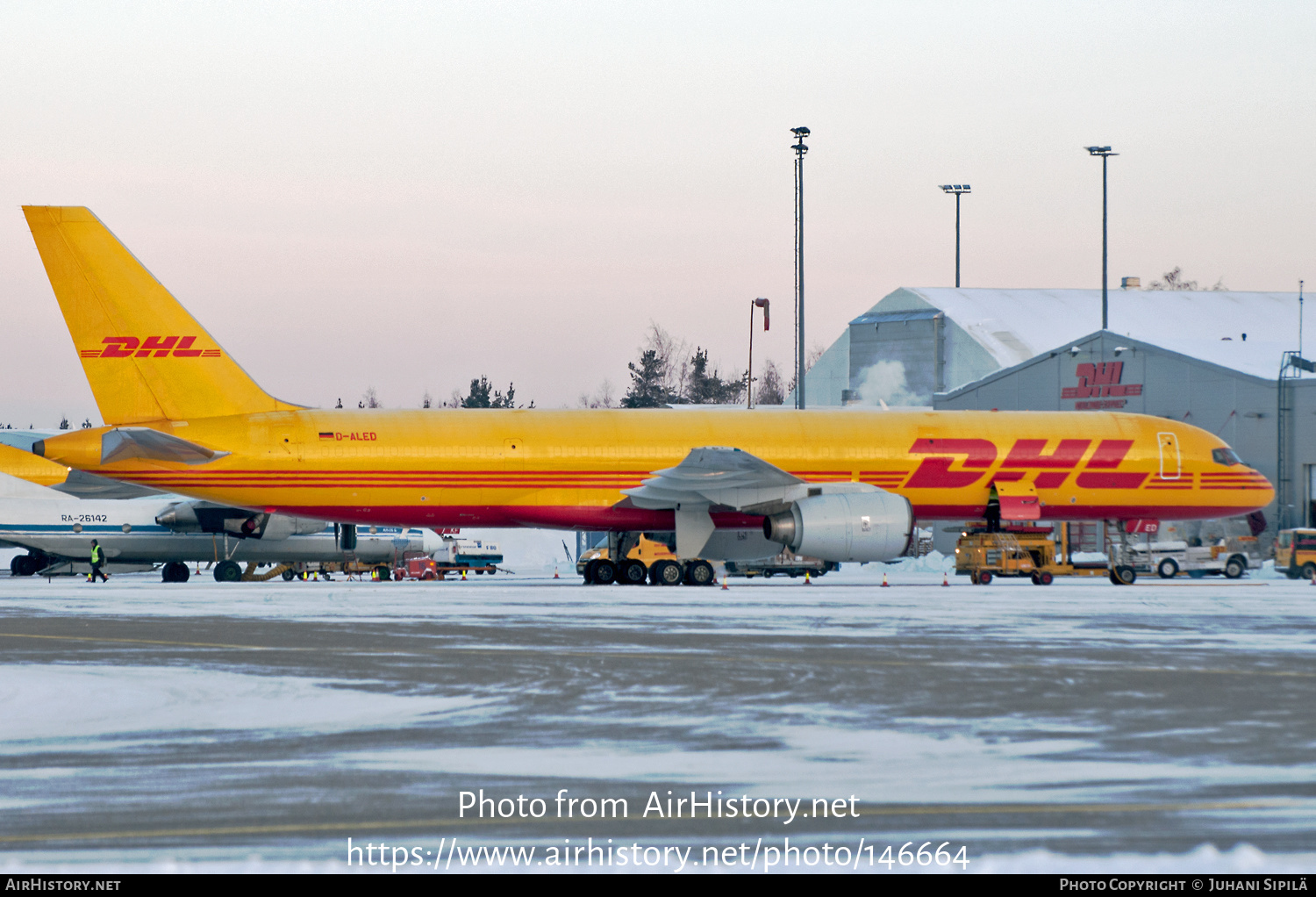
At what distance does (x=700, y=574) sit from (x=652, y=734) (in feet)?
75.0

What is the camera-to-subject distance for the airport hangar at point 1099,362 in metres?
49.3

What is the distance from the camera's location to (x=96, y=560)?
140ft

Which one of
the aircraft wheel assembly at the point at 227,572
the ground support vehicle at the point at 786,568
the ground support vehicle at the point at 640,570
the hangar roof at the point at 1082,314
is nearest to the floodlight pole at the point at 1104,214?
the hangar roof at the point at 1082,314

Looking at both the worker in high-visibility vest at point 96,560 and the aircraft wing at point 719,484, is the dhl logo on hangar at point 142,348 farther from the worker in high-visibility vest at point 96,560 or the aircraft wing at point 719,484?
the worker in high-visibility vest at point 96,560

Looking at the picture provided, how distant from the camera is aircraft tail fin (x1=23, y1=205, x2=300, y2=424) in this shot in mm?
31672

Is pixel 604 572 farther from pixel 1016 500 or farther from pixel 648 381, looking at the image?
pixel 648 381

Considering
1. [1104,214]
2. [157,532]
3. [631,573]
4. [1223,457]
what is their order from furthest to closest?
[1104,214]
[157,532]
[1223,457]
[631,573]

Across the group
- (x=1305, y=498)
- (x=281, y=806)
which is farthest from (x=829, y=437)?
(x=281, y=806)

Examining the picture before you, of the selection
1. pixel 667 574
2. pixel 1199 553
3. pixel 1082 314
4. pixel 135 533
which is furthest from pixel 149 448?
pixel 1082 314

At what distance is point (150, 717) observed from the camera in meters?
11.8

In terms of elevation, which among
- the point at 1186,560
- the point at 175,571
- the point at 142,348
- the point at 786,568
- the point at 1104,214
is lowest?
the point at 175,571

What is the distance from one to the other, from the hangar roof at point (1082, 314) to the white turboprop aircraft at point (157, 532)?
47056 mm

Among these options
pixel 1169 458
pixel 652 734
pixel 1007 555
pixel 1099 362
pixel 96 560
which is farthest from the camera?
pixel 1099 362

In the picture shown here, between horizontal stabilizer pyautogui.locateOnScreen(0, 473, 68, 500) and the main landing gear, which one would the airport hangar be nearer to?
the main landing gear
